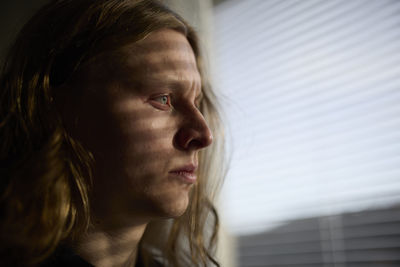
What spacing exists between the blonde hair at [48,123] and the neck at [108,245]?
3 centimetres

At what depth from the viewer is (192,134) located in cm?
77

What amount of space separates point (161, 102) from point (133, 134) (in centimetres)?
11

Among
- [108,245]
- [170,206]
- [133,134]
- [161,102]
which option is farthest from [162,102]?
[108,245]

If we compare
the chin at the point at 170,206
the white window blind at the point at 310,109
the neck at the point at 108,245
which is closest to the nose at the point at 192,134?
the chin at the point at 170,206

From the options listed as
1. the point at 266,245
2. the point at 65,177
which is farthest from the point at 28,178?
the point at 266,245

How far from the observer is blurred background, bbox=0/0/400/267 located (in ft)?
3.34

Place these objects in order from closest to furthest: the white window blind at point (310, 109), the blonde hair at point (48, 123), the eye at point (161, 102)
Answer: the blonde hair at point (48, 123)
the eye at point (161, 102)
the white window blind at point (310, 109)

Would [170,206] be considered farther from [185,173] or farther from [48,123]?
[48,123]

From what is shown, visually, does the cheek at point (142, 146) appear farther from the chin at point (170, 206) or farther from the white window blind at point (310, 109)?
the white window blind at point (310, 109)

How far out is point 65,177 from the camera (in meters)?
0.71

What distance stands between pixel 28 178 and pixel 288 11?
1.07 metres

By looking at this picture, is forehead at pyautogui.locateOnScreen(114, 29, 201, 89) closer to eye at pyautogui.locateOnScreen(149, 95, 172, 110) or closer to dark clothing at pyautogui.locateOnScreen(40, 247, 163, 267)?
eye at pyautogui.locateOnScreen(149, 95, 172, 110)

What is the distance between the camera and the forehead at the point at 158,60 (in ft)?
2.48

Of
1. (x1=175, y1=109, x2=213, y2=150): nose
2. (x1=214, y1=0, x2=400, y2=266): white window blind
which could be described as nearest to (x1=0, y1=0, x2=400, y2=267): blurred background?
(x1=214, y1=0, x2=400, y2=266): white window blind
